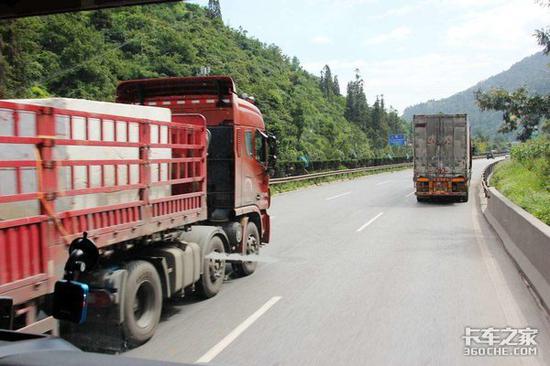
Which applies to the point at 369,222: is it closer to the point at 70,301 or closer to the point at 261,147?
the point at 261,147

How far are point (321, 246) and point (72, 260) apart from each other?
8.38m

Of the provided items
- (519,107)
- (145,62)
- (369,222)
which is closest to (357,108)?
(145,62)

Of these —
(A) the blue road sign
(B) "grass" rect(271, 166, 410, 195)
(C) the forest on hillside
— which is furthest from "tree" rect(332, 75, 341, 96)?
(B) "grass" rect(271, 166, 410, 195)

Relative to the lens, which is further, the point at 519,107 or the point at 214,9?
the point at 214,9

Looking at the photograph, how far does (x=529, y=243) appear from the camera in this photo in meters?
8.16

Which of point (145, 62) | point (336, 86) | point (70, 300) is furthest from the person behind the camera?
point (336, 86)

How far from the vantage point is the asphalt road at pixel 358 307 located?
191 inches

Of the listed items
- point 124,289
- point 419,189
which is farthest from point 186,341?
point 419,189

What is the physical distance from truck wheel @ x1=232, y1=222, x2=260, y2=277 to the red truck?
0.02 metres

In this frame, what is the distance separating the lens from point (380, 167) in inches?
1946

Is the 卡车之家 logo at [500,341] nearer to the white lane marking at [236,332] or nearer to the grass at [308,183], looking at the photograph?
the white lane marking at [236,332]

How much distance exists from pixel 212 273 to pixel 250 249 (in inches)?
62.2

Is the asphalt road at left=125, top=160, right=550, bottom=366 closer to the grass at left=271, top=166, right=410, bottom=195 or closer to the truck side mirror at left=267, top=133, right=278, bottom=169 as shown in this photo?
the truck side mirror at left=267, top=133, right=278, bottom=169

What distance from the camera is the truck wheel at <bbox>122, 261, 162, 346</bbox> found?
4.94 metres
